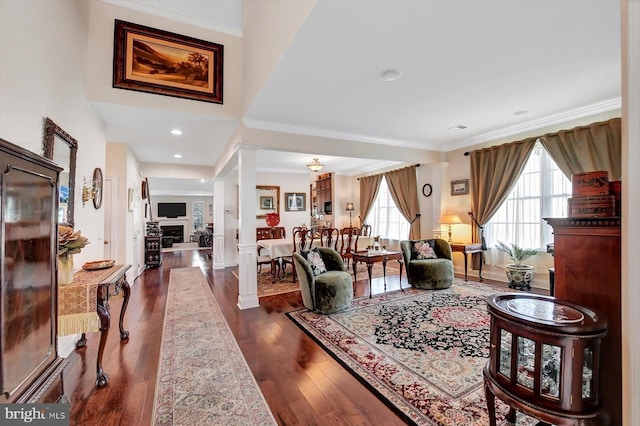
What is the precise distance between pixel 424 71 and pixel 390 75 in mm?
324

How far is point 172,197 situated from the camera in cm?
1442

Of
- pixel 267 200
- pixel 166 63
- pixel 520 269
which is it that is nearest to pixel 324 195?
pixel 267 200

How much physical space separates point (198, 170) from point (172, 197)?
8304 millimetres

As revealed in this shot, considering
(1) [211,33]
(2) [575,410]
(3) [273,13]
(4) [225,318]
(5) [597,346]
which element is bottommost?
(4) [225,318]

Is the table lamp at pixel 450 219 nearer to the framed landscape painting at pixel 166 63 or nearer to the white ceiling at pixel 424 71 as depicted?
the white ceiling at pixel 424 71

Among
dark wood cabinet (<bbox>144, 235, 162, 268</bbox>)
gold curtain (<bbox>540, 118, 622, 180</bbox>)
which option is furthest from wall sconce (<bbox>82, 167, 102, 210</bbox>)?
gold curtain (<bbox>540, 118, 622, 180</bbox>)

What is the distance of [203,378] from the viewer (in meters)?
2.21

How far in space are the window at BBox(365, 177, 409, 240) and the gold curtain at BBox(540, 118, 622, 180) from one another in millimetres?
3569

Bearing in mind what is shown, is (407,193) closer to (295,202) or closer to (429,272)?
(429,272)

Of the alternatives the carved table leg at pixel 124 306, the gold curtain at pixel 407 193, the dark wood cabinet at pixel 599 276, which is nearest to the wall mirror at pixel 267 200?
the gold curtain at pixel 407 193

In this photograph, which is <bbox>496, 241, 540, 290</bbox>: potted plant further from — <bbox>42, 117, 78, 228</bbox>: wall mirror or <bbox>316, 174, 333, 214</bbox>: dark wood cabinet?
<bbox>42, 117, 78, 228</bbox>: wall mirror

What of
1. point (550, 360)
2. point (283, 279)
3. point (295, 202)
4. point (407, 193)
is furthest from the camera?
point (295, 202)

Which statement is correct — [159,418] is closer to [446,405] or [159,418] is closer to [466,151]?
[446,405]

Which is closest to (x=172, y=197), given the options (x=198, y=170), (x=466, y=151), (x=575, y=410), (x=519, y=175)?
(x=198, y=170)
